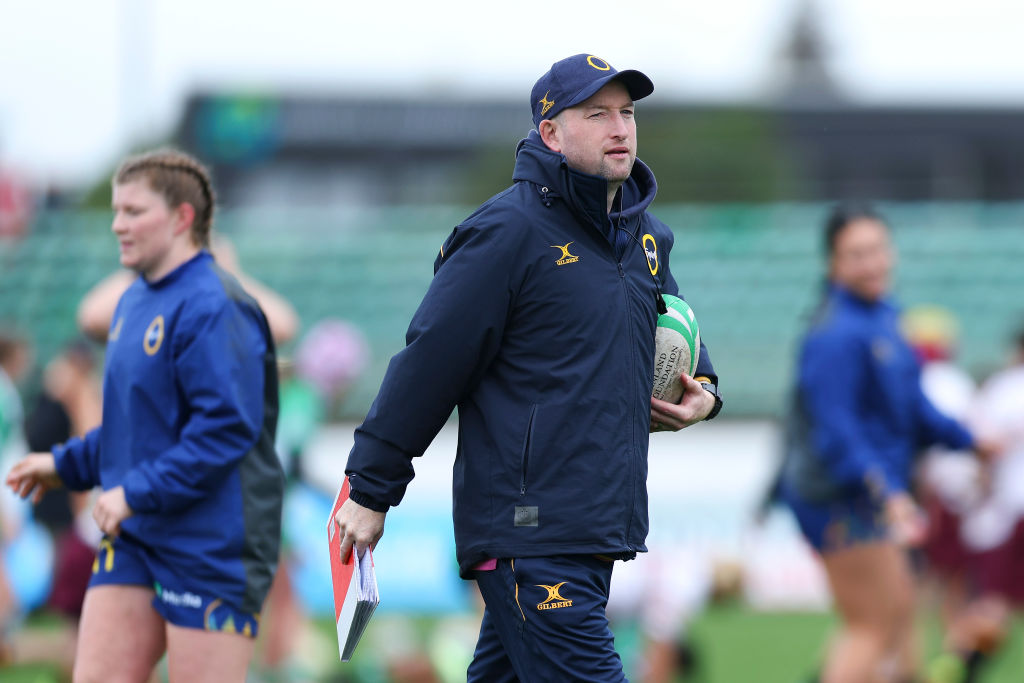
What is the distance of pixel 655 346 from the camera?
4262 millimetres

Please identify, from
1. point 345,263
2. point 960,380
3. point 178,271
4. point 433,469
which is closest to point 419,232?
point 345,263

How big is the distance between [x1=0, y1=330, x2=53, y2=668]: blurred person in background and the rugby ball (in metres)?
5.90

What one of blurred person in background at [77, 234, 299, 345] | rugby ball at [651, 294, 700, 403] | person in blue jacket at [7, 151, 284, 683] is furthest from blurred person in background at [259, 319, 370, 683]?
rugby ball at [651, 294, 700, 403]

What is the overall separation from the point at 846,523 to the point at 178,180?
11.8ft

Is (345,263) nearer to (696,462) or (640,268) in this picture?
(696,462)

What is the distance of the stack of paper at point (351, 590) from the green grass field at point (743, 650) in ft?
14.3

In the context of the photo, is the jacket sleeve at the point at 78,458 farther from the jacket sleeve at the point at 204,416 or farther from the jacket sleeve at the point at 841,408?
the jacket sleeve at the point at 841,408

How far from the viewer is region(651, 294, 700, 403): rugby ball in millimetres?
4289

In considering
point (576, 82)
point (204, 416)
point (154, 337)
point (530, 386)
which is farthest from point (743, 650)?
point (576, 82)

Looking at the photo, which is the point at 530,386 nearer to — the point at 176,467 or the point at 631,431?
the point at 631,431

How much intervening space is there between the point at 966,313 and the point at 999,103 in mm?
29441

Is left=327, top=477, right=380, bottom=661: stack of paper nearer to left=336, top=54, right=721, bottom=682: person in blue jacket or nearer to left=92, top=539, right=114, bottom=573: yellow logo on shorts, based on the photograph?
left=336, top=54, right=721, bottom=682: person in blue jacket

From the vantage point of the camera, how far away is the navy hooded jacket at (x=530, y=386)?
3939 millimetres

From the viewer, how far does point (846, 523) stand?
6711mm
